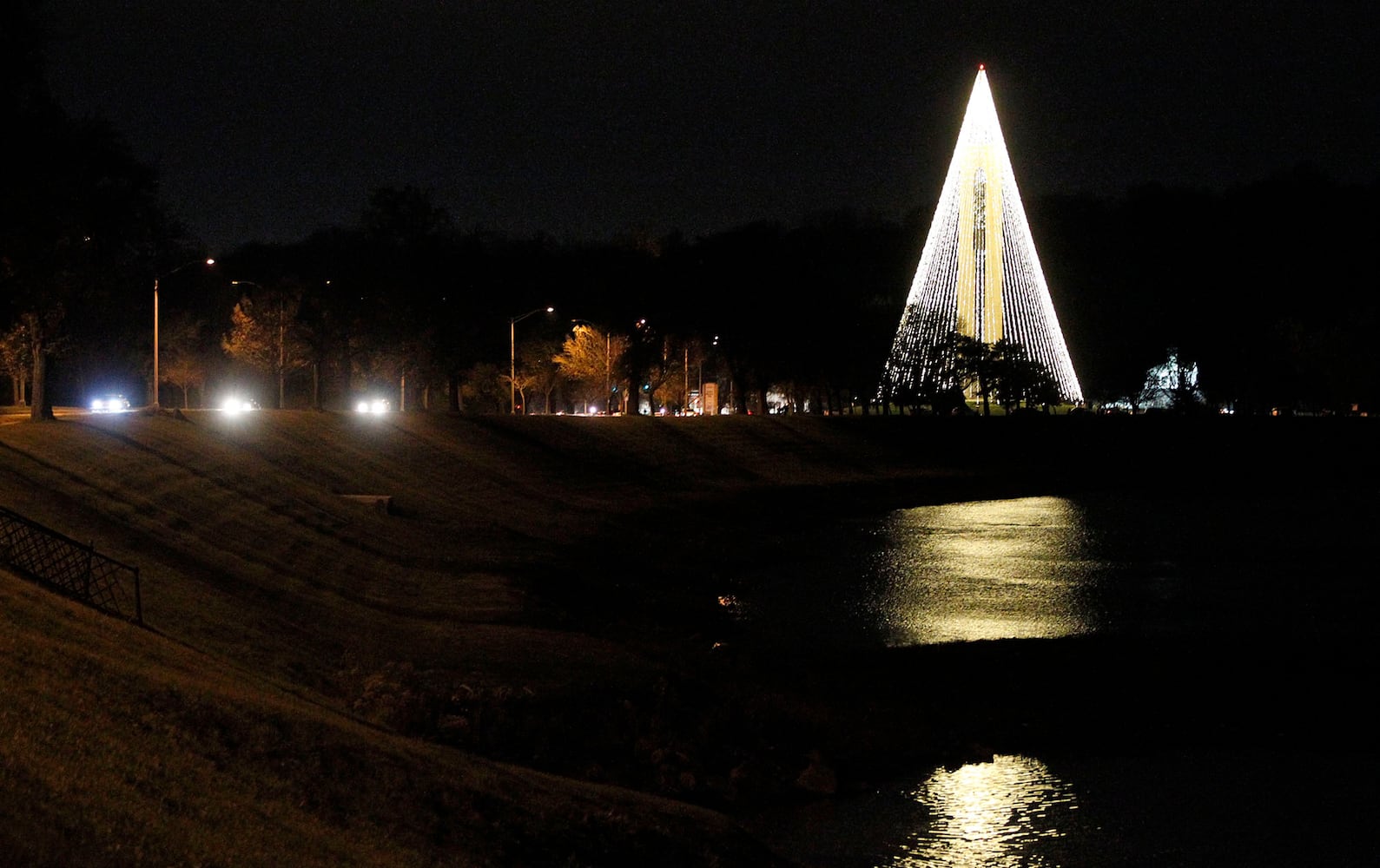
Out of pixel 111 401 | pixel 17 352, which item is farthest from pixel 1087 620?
pixel 111 401

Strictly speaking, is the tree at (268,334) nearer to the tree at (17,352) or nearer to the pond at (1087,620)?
the tree at (17,352)

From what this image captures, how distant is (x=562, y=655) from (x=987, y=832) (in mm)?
9548

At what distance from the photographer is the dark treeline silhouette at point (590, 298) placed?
50.4 metres

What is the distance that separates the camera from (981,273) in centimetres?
10600

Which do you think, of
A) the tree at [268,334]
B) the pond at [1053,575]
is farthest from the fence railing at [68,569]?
the tree at [268,334]

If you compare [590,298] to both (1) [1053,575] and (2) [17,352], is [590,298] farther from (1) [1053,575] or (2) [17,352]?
(1) [1053,575]

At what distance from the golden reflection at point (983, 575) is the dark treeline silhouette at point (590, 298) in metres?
28.6

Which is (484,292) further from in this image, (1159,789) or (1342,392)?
(1159,789)

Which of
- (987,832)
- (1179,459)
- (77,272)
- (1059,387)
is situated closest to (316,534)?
(77,272)

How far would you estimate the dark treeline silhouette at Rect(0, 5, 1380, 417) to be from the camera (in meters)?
50.4

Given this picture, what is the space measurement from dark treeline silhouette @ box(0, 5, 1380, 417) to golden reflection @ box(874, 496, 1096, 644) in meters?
28.6

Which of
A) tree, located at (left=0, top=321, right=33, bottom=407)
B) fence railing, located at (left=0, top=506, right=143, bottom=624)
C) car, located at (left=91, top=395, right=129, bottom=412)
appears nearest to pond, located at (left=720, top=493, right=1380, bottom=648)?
fence railing, located at (left=0, top=506, right=143, bottom=624)

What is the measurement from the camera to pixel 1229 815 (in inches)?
789

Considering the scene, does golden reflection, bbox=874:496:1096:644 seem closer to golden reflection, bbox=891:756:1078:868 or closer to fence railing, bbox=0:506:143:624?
golden reflection, bbox=891:756:1078:868
